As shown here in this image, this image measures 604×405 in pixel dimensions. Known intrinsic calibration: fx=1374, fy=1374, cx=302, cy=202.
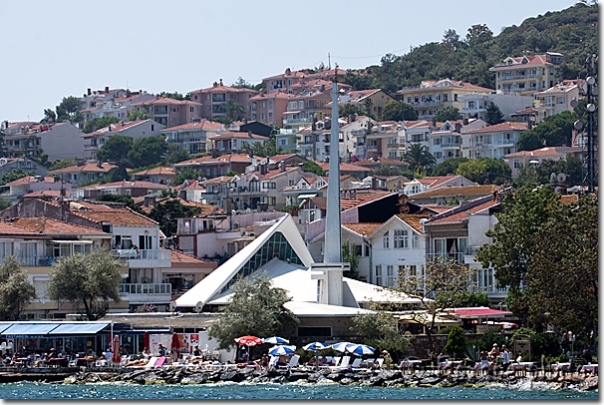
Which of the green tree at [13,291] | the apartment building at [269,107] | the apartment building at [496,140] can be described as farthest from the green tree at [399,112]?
the green tree at [13,291]

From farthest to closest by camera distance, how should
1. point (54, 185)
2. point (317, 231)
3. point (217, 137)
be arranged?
point (217, 137) < point (54, 185) < point (317, 231)

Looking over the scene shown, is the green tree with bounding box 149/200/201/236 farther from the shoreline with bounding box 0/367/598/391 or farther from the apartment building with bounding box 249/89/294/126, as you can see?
the apartment building with bounding box 249/89/294/126

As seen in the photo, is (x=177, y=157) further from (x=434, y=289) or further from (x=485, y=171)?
(x=434, y=289)

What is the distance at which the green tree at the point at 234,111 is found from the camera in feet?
586

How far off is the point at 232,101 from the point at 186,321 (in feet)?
423

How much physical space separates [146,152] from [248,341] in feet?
356

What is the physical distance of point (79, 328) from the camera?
162 ft

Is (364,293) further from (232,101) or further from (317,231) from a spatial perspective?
(232,101)

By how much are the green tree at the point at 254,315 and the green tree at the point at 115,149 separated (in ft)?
343

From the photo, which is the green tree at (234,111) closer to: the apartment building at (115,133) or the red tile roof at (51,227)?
the apartment building at (115,133)

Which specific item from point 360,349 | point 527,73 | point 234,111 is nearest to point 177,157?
point 234,111

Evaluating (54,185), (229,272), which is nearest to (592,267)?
(229,272)

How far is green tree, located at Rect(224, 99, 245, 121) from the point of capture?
178 m

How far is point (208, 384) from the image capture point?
4419cm
